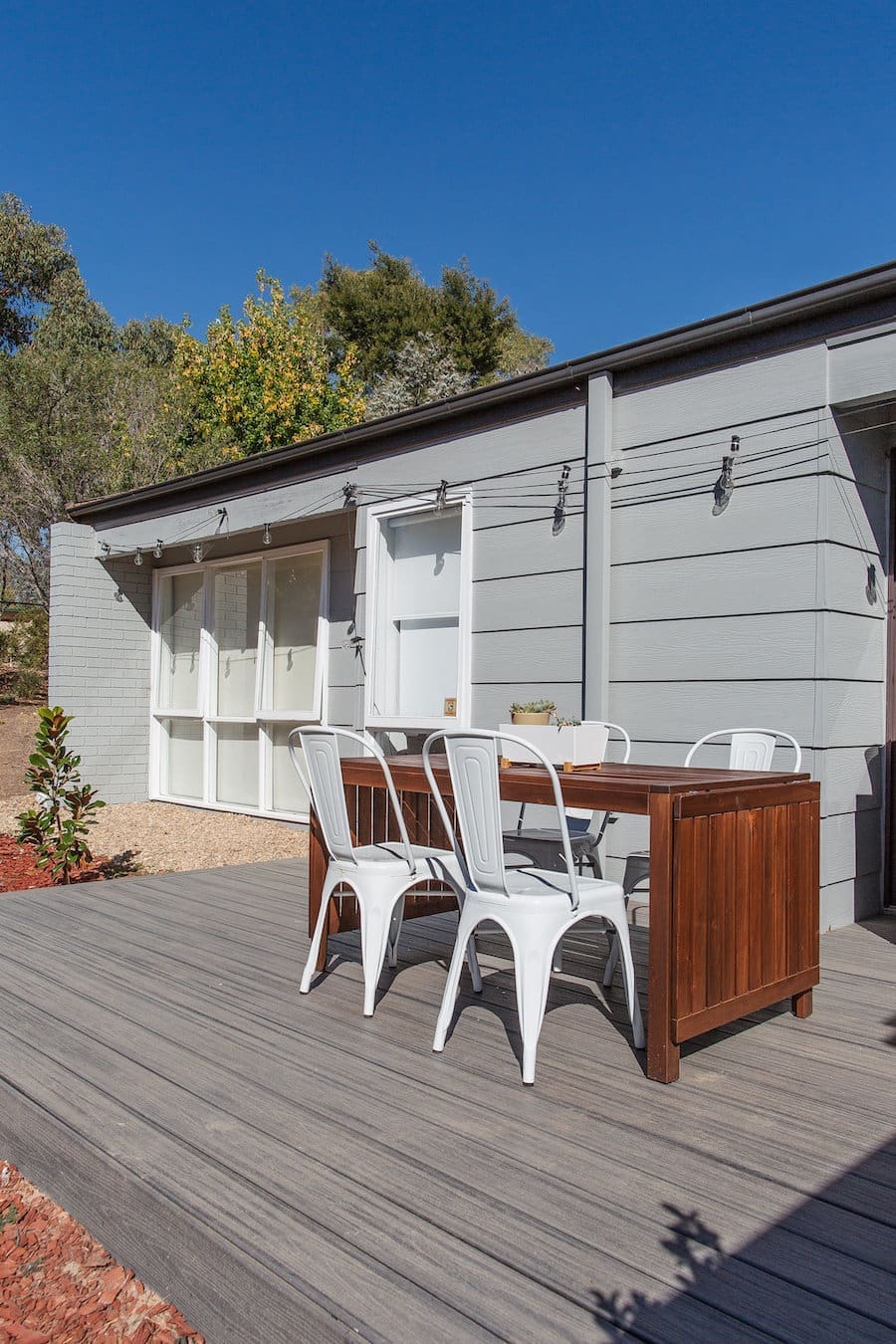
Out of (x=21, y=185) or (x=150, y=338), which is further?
(x=150, y=338)

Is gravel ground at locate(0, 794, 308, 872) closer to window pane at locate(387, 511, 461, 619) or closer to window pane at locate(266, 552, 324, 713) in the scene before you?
window pane at locate(266, 552, 324, 713)

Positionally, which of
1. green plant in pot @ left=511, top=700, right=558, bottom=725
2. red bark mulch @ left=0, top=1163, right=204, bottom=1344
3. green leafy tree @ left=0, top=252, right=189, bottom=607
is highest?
green leafy tree @ left=0, top=252, right=189, bottom=607

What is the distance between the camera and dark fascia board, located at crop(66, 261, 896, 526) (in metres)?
3.58

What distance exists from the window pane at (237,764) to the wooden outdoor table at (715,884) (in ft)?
15.4

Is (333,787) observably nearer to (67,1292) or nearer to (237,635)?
(67,1292)

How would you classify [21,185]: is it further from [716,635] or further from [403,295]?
[716,635]

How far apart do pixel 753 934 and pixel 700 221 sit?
55.0 ft

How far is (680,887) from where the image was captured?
2.28 m

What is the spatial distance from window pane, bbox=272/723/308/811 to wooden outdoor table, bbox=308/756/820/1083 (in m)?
4.27

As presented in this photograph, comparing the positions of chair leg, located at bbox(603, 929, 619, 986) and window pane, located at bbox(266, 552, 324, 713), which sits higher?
window pane, located at bbox(266, 552, 324, 713)

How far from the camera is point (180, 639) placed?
8.26m

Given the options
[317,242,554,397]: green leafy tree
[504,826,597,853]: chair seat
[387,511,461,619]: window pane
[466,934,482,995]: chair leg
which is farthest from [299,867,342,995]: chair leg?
[317,242,554,397]: green leafy tree

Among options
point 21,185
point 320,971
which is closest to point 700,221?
point 21,185

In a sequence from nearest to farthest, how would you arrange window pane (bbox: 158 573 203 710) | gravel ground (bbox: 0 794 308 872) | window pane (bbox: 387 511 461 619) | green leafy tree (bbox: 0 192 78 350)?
window pane (bbox: 387 511 461 619), gravel ground (bbox: 0 794 308 872), window pane (bbox: 158 573 203 710), green leafy tree (bbox: 0 192 78 350)
